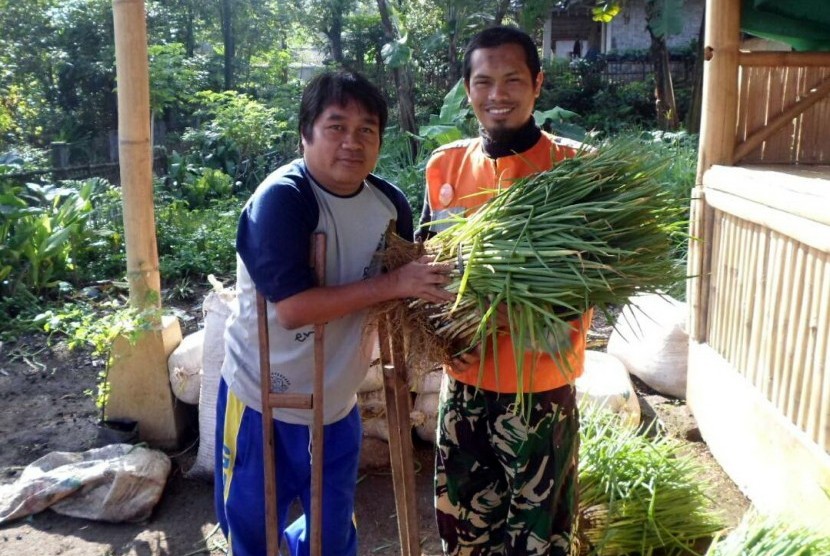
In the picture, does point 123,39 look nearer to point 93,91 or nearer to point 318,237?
point 318,237

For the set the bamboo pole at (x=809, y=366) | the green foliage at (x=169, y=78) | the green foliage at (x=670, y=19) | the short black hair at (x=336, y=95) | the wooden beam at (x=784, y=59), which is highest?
the green foliage at (x=670, y=19)

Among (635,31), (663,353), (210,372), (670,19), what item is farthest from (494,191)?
(635,31)

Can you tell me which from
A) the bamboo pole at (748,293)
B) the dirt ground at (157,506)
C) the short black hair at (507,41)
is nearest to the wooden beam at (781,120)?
the bamboo pole at (748,293)

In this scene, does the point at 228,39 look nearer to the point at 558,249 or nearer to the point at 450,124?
the point at 450,124

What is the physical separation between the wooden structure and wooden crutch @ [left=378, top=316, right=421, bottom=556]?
155 cm

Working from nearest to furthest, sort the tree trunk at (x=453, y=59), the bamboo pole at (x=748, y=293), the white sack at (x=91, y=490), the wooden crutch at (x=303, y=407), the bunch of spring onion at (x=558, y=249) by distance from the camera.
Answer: the bunch of spring onion at (x=558, y=249) → the wooden crutch at (x=303, y=407) → the white sack at (x=91, y=490) → the bamboo pole at (x=748, y=293) → the tree trunk at (x=453, y=59)

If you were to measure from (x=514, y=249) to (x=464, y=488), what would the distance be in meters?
0.98

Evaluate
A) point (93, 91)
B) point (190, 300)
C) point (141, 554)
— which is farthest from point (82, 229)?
point (93, 91)

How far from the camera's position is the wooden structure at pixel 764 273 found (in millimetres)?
2820

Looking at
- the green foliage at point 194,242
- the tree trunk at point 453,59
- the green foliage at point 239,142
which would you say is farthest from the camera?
the tree trunk at point 453,59

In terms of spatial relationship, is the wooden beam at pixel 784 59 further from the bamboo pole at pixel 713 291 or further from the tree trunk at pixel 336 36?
the tree trunk at pixel 336 36

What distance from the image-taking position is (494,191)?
1.95 metres

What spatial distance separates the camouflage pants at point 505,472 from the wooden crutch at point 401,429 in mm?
182

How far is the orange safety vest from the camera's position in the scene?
6.77ft
